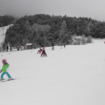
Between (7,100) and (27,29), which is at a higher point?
(27,29)

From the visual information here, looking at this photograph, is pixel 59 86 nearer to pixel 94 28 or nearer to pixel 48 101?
pixel 48 101

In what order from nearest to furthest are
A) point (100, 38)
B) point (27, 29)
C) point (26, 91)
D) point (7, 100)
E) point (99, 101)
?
1. point (99, 101)
2. point (7, 100)
3. point (26, 91)
4. point (100, 38)
5. point (27, 29)

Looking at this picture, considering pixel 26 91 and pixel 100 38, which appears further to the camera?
pixel 100 38

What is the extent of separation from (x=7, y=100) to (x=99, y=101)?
2982 mm

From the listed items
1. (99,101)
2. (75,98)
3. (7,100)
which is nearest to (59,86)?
(75,98)

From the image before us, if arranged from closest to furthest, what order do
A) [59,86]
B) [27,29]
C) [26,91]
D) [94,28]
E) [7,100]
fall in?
[7,100], [26,91], [59,86], [94,28], [27,29]

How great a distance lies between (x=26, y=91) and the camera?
403cm

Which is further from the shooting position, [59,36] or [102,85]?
[59,36]

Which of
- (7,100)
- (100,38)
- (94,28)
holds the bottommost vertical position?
(7,100)

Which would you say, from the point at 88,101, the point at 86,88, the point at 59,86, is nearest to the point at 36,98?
the point at 59,86

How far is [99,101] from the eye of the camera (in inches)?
126

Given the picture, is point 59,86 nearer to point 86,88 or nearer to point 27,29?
point 86,88

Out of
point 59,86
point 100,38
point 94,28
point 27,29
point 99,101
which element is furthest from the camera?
point 27,29

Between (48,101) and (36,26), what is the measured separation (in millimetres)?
101890
